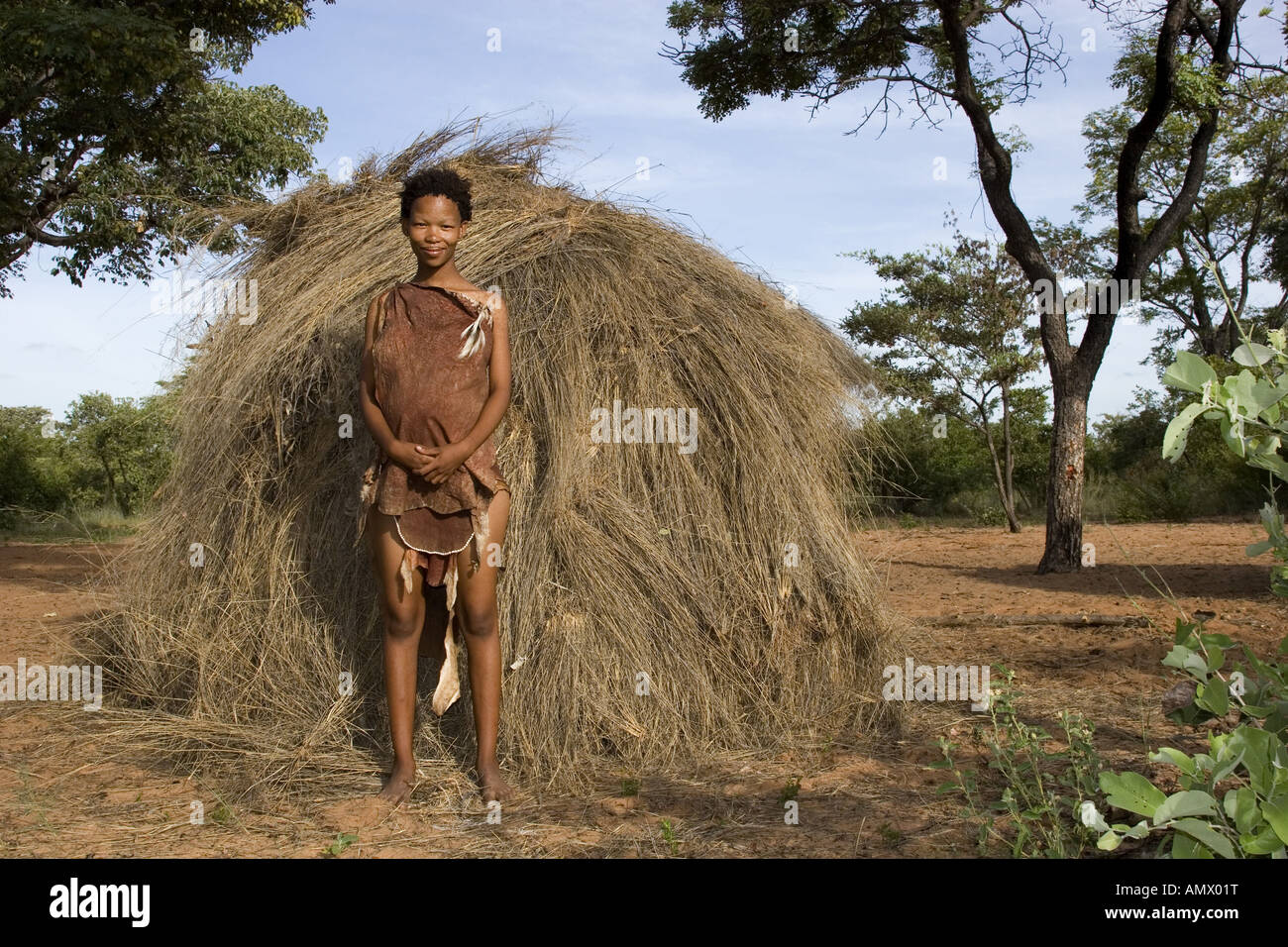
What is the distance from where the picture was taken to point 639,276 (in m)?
4.41

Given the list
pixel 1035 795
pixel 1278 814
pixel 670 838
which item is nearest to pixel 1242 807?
pixel 1278 814

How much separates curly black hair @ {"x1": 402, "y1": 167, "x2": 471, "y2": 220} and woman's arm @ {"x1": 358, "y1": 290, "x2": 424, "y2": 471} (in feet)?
1.11

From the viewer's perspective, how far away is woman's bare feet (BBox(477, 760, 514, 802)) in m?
3.48

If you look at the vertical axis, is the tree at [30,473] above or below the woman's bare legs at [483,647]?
above

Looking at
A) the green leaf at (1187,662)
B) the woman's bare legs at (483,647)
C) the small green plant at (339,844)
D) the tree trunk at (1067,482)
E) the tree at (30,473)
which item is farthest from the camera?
the tree at (30,473)

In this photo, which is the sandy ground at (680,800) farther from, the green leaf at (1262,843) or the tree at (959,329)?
the tree at (959,329)

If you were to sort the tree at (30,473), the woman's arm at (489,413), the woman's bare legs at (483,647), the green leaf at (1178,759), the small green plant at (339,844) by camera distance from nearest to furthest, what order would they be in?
the green leaf at (1178,759) < the small green plant at (339,844) < the woman's arm at (489,413) < the woman's bare legs at (483,647) < the tree at (30,473)

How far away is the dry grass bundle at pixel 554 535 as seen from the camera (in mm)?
3898

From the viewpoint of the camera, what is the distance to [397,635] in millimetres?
3572

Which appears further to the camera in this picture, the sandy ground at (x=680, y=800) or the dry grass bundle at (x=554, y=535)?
the dry grass bundle at (x=554, y=535)

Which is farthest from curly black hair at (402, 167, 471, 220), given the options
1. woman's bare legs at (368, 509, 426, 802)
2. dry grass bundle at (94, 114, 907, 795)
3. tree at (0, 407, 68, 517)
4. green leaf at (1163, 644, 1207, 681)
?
tree at (0, 407, 68, 517)

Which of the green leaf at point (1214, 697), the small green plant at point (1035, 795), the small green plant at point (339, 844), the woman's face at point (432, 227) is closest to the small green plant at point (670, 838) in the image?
the small green plant at point (1035, 795)

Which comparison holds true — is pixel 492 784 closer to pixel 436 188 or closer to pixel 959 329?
pixel 436 188

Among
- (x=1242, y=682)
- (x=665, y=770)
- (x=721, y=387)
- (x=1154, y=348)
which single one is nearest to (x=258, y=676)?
(x=665, y=770)
